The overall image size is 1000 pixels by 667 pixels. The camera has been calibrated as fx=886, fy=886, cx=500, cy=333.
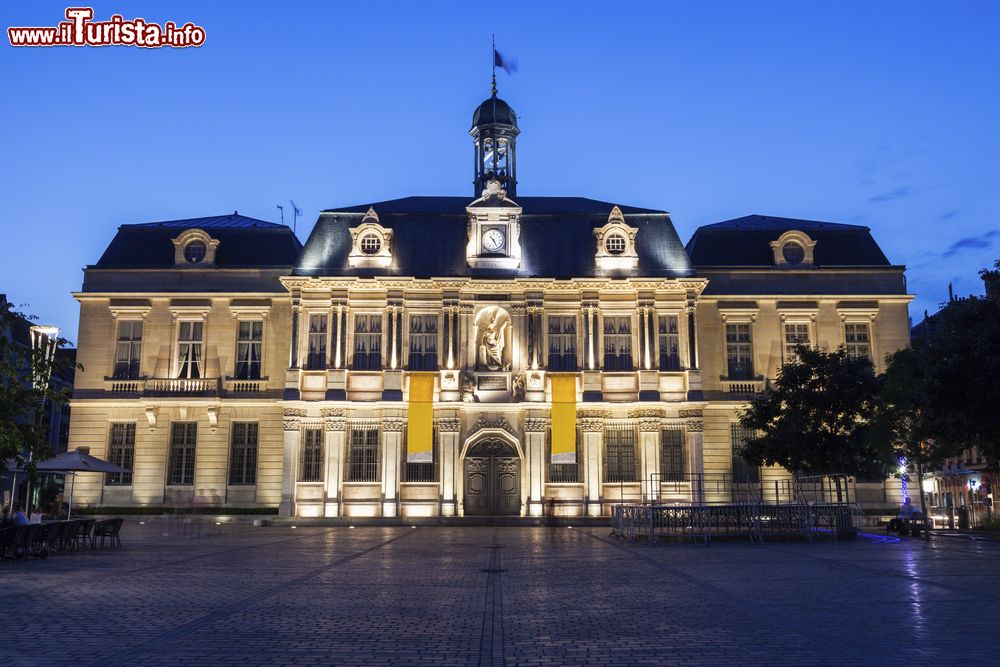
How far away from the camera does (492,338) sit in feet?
147

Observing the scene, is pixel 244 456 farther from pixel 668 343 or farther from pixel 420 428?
pixel 668 343

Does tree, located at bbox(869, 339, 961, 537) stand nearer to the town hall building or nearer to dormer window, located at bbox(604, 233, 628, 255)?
the town hall building

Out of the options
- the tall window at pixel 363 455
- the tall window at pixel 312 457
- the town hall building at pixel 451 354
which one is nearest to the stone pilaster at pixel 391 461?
the town hall building at pixel 451 354

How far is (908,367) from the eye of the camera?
30609 mm

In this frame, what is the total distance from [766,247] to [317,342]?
24.8 meters

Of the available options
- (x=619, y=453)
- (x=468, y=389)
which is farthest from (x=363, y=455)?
(x=619, y=453)

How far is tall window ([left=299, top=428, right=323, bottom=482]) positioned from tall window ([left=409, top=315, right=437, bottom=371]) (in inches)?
230

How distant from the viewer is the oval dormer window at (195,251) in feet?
157

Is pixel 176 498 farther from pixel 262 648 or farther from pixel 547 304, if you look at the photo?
pixel 262 648

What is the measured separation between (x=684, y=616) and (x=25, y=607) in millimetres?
9981

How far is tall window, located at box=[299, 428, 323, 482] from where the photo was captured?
144ft

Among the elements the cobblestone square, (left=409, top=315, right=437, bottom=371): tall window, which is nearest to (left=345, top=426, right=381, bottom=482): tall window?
(left=409, top=315, right=437, bottom=371): tall window

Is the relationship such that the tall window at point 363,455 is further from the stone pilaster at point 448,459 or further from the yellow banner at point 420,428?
the stone pilaster at point 448,459

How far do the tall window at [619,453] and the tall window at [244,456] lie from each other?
17987 millimetres
